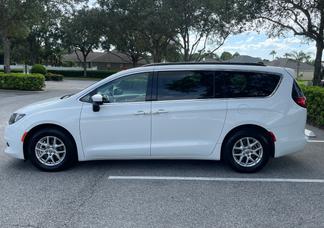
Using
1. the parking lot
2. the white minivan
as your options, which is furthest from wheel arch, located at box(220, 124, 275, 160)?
the parking lot

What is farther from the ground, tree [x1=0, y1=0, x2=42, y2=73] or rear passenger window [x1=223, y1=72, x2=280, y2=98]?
tree [x1=0, y1=0, x2=42, y2=73]

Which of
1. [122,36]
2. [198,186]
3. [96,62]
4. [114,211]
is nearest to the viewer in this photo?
[114,211]

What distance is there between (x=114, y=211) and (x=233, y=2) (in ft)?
38.8

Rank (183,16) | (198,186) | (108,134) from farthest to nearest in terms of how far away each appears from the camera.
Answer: (183,16), (108,134), (198,186)

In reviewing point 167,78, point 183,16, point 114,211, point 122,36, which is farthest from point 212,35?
point 114,211

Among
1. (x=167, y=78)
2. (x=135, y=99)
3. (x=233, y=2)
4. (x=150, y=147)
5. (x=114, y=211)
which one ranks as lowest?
(x=114, y=211)

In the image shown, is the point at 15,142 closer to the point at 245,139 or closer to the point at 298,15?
the point at 245,139

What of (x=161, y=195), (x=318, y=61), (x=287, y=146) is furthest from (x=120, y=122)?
(x=318, y=61)

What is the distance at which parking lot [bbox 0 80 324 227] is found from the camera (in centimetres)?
369

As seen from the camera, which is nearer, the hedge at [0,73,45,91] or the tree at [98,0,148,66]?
the hedge at [0,73,45,91]

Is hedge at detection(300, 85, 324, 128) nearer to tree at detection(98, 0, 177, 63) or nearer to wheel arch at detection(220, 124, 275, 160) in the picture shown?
wheel arch at detection(220, 124, 275, 160)

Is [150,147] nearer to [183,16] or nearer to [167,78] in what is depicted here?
[167,78]

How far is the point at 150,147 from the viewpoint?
208 inches

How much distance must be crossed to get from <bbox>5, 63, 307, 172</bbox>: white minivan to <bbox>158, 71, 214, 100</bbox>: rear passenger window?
2cm
